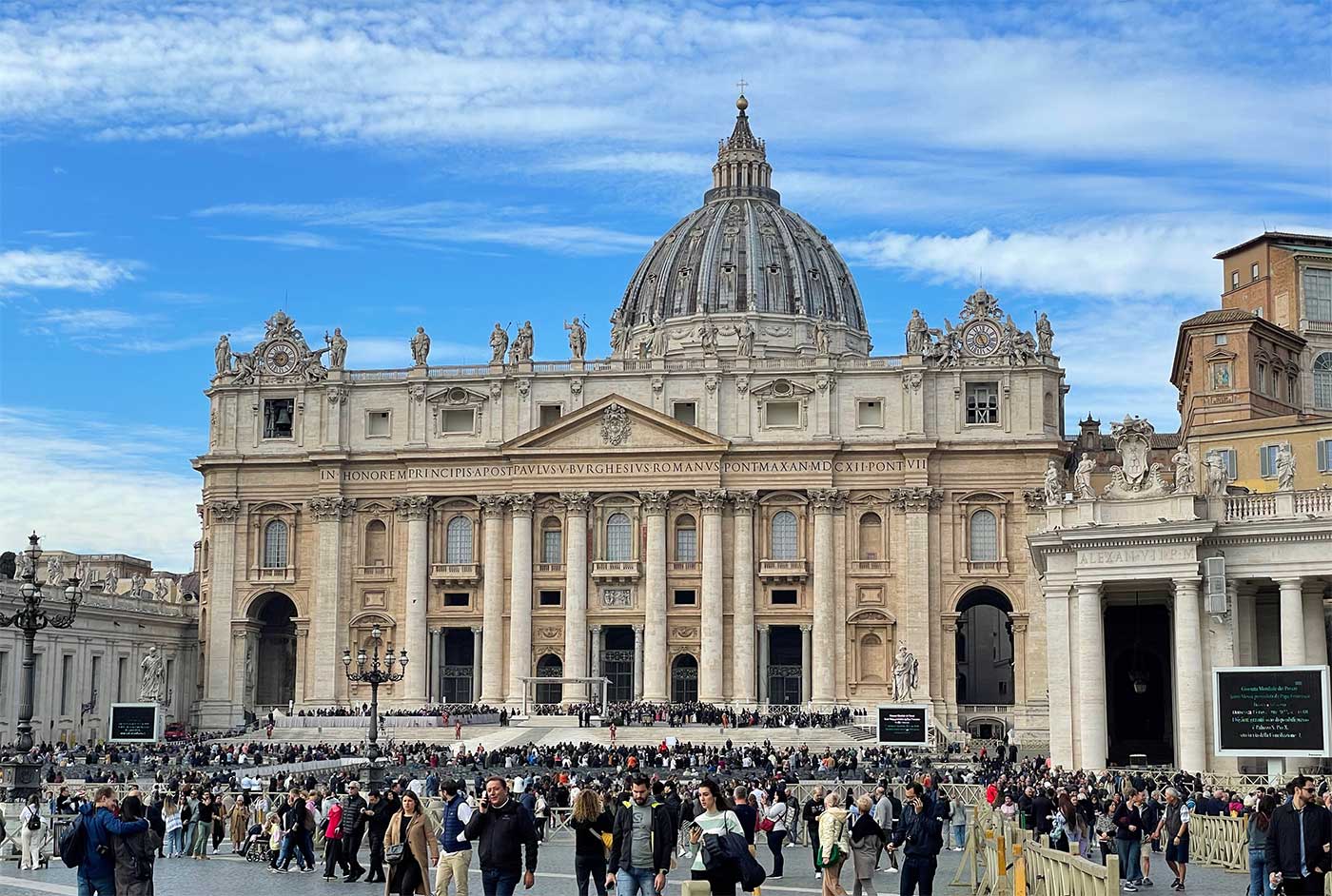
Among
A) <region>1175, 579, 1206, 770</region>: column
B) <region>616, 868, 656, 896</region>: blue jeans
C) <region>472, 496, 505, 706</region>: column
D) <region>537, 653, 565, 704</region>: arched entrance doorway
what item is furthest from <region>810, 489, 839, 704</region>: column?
<region>616, 868, 656, 896</region>: blue jeans

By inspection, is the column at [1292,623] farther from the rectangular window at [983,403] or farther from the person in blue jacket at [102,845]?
Result: the rectangular window at [983,403]

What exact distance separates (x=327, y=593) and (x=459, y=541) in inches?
259

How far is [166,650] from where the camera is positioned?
3430 inches

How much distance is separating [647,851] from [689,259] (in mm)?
98645

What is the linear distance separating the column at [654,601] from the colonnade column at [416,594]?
32.8 ft

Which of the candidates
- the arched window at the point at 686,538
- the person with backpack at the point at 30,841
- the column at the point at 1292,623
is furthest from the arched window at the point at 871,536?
the person with backpack at the point at 30,841

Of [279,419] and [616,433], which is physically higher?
[279,419]

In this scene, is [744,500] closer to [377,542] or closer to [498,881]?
[377,542]

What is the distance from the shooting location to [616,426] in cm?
8431

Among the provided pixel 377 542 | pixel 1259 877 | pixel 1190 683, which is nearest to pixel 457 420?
pixel 377 542

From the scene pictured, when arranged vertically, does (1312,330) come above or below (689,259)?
below

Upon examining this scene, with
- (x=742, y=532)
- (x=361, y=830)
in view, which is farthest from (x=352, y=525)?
(x=361, y=830)

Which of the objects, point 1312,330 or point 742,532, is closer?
point 1312,330

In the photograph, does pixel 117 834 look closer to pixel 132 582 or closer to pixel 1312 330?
pixel 1312 330
